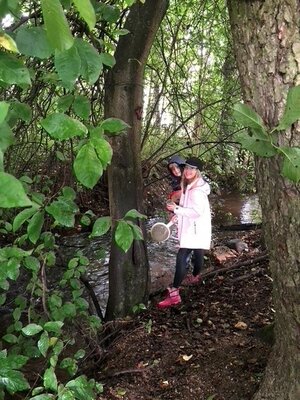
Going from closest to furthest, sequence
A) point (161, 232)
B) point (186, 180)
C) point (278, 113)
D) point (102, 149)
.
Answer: point (102, 149)
point (278, 113)
point (161, 232)
point (186, 180)

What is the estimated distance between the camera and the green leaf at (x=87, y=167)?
3.52ft

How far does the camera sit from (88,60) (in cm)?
110

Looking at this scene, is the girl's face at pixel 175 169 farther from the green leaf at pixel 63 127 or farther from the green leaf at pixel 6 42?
the green leaf at pixel 6 42

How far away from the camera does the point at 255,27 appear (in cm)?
160

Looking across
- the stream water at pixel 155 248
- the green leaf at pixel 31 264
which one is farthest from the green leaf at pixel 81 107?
the stream water at pixel 155 248

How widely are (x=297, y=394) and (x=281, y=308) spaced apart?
43 cm

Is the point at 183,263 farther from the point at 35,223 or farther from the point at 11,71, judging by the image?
the point at 11,71

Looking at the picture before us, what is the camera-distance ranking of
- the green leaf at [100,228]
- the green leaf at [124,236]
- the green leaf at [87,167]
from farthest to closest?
1. the green leaf at [100,228]
2. the green leaf at [124,236]
3. the green leaf at [87,167]

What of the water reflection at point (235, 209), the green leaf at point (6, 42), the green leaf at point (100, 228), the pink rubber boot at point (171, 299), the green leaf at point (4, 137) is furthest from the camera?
the water reflection at point (235, 209)

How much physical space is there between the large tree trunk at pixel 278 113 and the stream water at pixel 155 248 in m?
1.77

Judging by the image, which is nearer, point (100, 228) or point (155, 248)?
point (100, 228)

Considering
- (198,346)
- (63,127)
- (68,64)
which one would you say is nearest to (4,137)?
(63,127)

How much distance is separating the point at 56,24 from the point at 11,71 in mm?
348

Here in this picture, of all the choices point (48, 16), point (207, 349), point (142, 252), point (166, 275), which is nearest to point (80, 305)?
point (207, 349)
